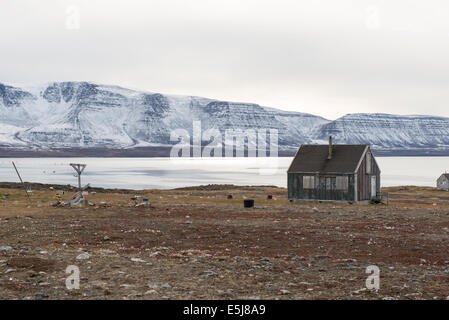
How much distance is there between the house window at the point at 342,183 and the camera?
46.7 m

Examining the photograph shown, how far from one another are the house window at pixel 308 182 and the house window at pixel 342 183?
8.10 ft

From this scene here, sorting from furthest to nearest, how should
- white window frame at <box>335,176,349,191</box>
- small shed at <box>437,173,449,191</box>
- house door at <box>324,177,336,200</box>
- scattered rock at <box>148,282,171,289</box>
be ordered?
1. small shed at <box>437,173,449,191</box>
2. house door at <box>324,177,336,200</box>
3. white window frame at <box>335,176,349,191</box>
4. scattered rock at <box>148,282,171,289</box>

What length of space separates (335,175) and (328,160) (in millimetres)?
2007

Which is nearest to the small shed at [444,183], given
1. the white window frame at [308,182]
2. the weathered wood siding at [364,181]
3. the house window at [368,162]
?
the weathered wood siding at [364,181]

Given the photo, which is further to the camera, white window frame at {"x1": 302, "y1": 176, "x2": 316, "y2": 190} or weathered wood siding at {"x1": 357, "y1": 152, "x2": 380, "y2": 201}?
white window frame at {"x1": 302, "y1": 176, "x2": 316, "y2": 190}

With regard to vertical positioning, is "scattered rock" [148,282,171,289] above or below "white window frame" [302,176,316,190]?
below

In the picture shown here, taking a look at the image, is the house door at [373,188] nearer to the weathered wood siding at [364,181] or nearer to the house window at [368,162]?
the weathered wood siding at [364,181]

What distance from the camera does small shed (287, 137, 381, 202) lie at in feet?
153

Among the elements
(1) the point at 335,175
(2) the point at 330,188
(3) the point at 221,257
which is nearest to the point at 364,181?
(1) the point at 335,175

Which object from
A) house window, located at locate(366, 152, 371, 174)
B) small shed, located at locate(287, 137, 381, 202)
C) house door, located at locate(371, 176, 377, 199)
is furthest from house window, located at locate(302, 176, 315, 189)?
house door, located at locate(371, 176, 377, 199)

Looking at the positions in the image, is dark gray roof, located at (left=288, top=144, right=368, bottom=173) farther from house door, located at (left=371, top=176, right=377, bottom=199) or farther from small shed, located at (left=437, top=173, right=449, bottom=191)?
small shed, located at (left=437, top=173, right=449, bottom=191)
